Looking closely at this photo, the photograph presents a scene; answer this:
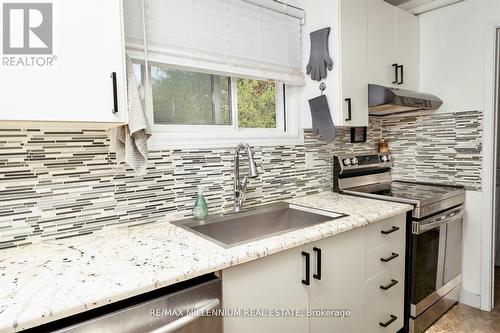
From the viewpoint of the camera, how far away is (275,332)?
1149mm

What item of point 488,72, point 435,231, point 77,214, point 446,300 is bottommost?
point 446,300

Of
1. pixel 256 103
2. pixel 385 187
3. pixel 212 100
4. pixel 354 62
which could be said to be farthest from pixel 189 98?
pixel 385 187

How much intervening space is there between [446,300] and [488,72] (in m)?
1.61

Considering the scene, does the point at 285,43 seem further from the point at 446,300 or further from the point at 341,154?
the point at 446,300

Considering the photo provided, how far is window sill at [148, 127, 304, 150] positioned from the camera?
1.48m

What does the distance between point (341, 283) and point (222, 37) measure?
140 cm

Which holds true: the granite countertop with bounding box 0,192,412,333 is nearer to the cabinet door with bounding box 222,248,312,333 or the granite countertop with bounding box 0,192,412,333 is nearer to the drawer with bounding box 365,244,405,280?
the cabinet door with bounding box 222,248,312,333

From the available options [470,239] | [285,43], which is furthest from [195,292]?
[470,239]

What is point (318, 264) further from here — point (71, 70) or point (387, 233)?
point (71, 70)

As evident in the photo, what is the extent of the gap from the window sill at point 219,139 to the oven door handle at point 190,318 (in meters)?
0.79

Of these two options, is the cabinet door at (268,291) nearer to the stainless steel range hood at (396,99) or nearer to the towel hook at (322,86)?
the towel hook at (322,86)

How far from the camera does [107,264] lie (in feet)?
3.16

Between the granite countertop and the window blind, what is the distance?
833mm

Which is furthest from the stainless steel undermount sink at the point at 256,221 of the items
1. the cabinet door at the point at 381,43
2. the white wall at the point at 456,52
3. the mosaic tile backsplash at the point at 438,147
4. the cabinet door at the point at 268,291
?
the white wall at the point at 456,52
